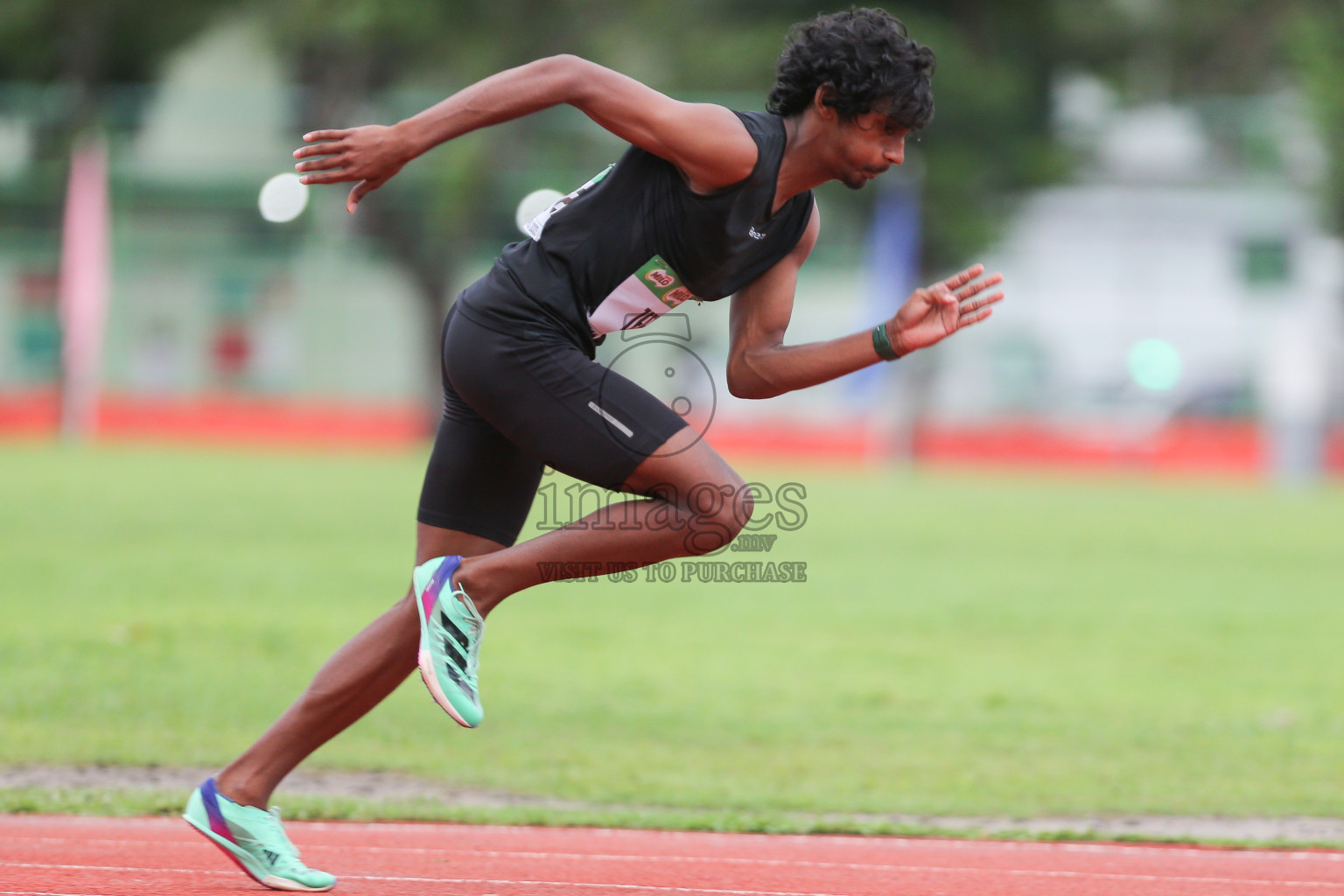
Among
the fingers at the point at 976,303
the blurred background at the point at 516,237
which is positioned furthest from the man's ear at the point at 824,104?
the blurred background at the point at 516,237

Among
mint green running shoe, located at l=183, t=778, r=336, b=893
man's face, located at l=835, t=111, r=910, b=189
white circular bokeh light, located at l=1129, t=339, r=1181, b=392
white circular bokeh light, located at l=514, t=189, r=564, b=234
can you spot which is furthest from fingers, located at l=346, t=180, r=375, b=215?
white circular bokeh light, located at l=1129, t=339, r=1181, b=392

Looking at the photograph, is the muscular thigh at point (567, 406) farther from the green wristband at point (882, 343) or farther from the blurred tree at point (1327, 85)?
the blurred tree at point (1327, 85)

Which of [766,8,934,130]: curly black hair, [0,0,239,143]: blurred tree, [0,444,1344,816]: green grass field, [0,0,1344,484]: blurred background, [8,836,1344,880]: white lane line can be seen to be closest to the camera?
[766,8,934,130]: curly black hair

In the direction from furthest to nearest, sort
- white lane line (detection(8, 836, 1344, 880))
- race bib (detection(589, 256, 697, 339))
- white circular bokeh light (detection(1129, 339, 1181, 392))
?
white circular bokeh light (detection(1129, 339, 1181, 392))
white lane line (detection(8, 836, 1344, 880))
race bib (detection(589, 256, 697, 339))

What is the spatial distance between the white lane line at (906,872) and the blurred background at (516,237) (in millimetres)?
24811

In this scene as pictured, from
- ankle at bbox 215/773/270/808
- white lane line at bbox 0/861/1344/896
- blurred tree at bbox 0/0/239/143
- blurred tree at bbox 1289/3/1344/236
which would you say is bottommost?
white lane line at bbox 0/861/1344/896

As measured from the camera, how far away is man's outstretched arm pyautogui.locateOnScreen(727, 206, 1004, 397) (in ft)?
A: 14.5

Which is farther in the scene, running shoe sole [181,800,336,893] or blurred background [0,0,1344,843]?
blurred background [0,0,1344,843]

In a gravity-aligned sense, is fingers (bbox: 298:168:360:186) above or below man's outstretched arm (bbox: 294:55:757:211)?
below

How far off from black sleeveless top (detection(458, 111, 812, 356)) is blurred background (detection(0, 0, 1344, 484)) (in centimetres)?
2545

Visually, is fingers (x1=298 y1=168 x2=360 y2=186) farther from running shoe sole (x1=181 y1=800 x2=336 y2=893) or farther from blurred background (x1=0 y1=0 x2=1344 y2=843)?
running shoe sole (x1=181 y1=800 x2=336 y2=893)

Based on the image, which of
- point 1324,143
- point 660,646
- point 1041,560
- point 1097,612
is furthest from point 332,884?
point 1324,143

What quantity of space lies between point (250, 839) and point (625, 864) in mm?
1324

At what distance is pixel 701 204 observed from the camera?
415 centimetres
